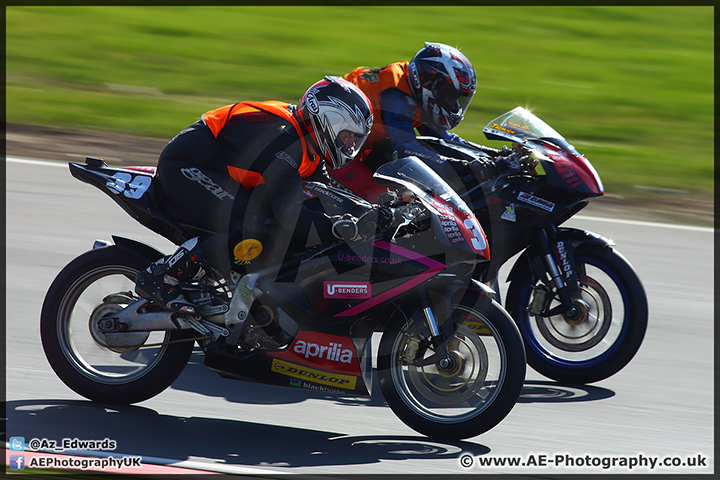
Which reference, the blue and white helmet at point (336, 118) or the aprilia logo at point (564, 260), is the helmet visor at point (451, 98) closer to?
the aprilia logo at point (564, 260)

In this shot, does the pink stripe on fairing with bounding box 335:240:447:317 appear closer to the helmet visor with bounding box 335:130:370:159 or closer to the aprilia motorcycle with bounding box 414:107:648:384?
the helmet visor with bounding box 335:130:370:159

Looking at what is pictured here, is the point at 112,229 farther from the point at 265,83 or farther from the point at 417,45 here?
the point at 417,45

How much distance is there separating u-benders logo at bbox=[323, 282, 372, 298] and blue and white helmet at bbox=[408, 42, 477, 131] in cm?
167

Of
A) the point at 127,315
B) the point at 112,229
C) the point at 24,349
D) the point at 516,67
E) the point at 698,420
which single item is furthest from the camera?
the point at 516,67

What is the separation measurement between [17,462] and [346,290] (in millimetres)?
1667

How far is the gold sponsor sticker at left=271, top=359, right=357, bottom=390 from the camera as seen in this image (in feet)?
14.9

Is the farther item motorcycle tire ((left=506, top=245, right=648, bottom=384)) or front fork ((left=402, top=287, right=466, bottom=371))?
motorcycle tire ((left=506, top=245, right=648, bottom=384))

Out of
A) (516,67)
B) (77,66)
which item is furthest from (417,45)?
(77,66)

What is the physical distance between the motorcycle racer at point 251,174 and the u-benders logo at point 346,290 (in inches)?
9.3

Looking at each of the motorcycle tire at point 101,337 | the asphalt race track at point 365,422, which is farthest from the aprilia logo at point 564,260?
the motorcycle tire at point 101,337

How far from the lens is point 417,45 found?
13.9 meters

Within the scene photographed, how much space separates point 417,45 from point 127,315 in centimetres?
997

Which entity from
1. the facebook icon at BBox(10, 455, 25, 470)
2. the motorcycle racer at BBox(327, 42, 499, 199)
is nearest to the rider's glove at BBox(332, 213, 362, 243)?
the motorcycle racer at BBox(327, 42, 499, 199)

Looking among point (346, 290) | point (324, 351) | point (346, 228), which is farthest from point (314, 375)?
point (346, 228)
